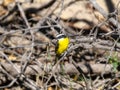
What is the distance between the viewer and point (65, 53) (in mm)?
3293

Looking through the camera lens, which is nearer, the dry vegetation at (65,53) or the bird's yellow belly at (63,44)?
the bird's yellow belly at (63,44)

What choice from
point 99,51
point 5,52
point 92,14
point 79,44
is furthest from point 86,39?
point 5,52

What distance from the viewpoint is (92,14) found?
3.99 m

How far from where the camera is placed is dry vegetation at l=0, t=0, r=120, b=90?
3.43m

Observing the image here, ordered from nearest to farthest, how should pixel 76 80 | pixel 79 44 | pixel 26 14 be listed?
1. pixel 79 44
2. pixel 76 80
3. pixel 26 14

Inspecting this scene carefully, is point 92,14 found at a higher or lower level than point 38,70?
higher

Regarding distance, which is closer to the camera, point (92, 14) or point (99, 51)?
point (99, 51)

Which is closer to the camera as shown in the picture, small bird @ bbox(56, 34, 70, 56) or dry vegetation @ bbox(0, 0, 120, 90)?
small bird @ bbox(56, 34, 70, 56)

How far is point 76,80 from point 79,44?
40 centimetres

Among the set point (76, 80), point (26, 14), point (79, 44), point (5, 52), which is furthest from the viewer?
point (26, 14)

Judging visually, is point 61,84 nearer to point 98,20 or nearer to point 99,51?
point 99,51

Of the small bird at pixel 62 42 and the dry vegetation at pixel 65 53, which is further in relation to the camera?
the dry vegetation at pixel 65 53

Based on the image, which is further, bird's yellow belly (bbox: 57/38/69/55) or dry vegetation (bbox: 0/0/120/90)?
dry vegetation (bbox: 0/0/120/90)

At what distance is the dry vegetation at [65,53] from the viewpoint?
343 cm
